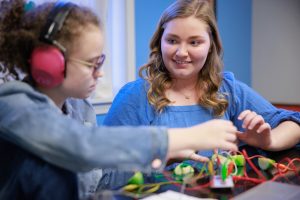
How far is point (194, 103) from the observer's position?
125cm

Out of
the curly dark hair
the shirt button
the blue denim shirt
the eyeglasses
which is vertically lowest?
the shirt button

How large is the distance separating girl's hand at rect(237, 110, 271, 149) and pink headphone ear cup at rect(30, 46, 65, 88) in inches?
20.2

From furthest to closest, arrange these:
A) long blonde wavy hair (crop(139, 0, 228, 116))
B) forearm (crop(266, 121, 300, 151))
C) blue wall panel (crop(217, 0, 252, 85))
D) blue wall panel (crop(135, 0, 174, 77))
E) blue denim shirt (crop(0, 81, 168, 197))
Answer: blue wall panel (crop(217, 0, 252, 85)), blue wall panel (crop(135, 0, 174, 77)), long blonde wavy hair (crop(139, 0, 228, 116)), forearm (crop(266, 121, 300, 151)), blue denim shirt (crop(0, 81, 168, 197))

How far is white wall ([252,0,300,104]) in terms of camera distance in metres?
2.58

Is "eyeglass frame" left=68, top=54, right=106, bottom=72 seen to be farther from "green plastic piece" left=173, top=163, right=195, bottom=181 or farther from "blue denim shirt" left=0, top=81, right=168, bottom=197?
"green plastic piece" left=173, top=163, right=195, bottom=181

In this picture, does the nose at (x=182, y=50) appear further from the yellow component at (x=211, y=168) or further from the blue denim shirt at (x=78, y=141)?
the blue denim shirt at (x=78, y=141)

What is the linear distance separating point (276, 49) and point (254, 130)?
1846 mm

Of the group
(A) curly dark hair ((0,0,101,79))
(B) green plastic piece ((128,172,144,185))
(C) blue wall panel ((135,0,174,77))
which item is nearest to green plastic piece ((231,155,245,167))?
(B) green plastic piece ((128,172,144,185))

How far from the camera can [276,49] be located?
2.67 meters

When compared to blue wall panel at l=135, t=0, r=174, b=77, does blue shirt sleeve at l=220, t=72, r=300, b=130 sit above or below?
below

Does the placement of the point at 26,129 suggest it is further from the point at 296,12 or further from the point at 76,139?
the point at 296,12

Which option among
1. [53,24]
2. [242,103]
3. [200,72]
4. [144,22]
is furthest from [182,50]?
[144,22]

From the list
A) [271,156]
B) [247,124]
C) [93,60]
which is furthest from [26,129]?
[271,156]

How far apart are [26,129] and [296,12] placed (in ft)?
7.90
